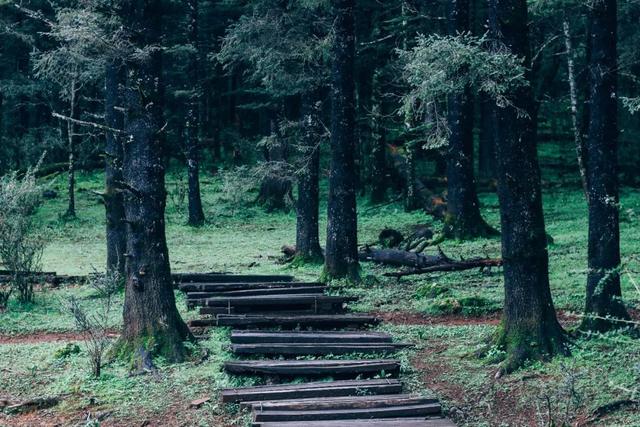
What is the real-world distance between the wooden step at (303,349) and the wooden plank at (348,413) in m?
2.28

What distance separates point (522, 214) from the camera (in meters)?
10.8

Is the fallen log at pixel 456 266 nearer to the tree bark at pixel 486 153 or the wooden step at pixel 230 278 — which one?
the wooden step at pixel 230 278

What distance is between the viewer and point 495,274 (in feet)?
59.4

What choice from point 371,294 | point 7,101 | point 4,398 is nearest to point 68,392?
point 4,398

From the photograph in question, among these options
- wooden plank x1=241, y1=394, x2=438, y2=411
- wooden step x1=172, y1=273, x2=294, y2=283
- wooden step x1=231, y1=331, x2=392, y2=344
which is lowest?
wooden plank x1=241, y1=394, x2=438, y2=411

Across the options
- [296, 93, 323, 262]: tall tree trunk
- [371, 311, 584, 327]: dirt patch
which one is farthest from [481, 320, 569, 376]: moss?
[296, 93, 323, 262]: tall tree trunk

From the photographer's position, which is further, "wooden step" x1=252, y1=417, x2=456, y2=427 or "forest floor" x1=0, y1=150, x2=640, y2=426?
"forest floor" x1=0, y1=150, x2=640, y2=426

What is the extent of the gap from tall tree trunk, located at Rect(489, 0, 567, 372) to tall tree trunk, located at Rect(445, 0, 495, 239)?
12.4 meters

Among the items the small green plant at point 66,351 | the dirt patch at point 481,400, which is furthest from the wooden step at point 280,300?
A: the dirt patch at point 481,400

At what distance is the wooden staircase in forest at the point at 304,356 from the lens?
29.5ft

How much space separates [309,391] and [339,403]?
584 mm

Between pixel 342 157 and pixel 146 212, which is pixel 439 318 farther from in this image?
pixel 146 212

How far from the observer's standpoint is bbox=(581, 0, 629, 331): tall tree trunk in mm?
11234

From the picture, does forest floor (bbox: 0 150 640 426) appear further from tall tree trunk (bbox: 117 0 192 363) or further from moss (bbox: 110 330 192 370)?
tall tree trunk (bbox: 117 0 192 363)
